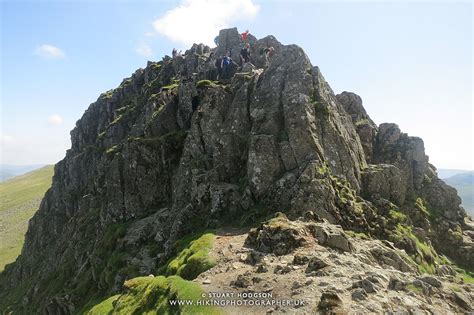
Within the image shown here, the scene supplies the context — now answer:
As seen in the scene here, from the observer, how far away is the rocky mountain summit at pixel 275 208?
29109 millimetres

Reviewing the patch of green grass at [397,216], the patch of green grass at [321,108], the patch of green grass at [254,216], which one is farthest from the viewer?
the patch of green grass at [321,108]

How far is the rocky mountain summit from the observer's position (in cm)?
2911

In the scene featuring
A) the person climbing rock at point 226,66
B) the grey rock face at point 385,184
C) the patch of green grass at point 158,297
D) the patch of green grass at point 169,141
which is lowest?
the patch of green grass at point 158,297

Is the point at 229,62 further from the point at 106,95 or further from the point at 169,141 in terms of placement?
the point at 106,95

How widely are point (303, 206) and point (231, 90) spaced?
30478 mm

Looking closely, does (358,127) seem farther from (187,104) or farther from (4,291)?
(4,291)

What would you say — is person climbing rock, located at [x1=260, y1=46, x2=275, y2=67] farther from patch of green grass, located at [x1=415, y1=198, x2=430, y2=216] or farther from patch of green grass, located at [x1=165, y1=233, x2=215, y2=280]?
patch of green grass, located at [x1=165, y1=233, x2=215, y2=280]

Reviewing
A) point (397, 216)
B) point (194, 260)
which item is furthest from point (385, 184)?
point (194, 260)

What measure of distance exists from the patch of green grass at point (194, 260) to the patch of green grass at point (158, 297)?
292 cm

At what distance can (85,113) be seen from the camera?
140000 mm

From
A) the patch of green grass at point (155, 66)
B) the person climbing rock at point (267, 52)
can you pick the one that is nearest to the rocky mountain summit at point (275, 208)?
the person climbing rock at point (267, 52)

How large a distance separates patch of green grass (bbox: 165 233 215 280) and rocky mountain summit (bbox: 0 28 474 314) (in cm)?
24

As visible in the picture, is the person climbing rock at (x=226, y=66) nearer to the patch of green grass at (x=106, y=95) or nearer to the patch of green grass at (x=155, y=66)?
the patch of green grass at (x=155, y=66)

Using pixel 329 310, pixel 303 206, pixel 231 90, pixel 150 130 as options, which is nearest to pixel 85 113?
pixel 150 130
